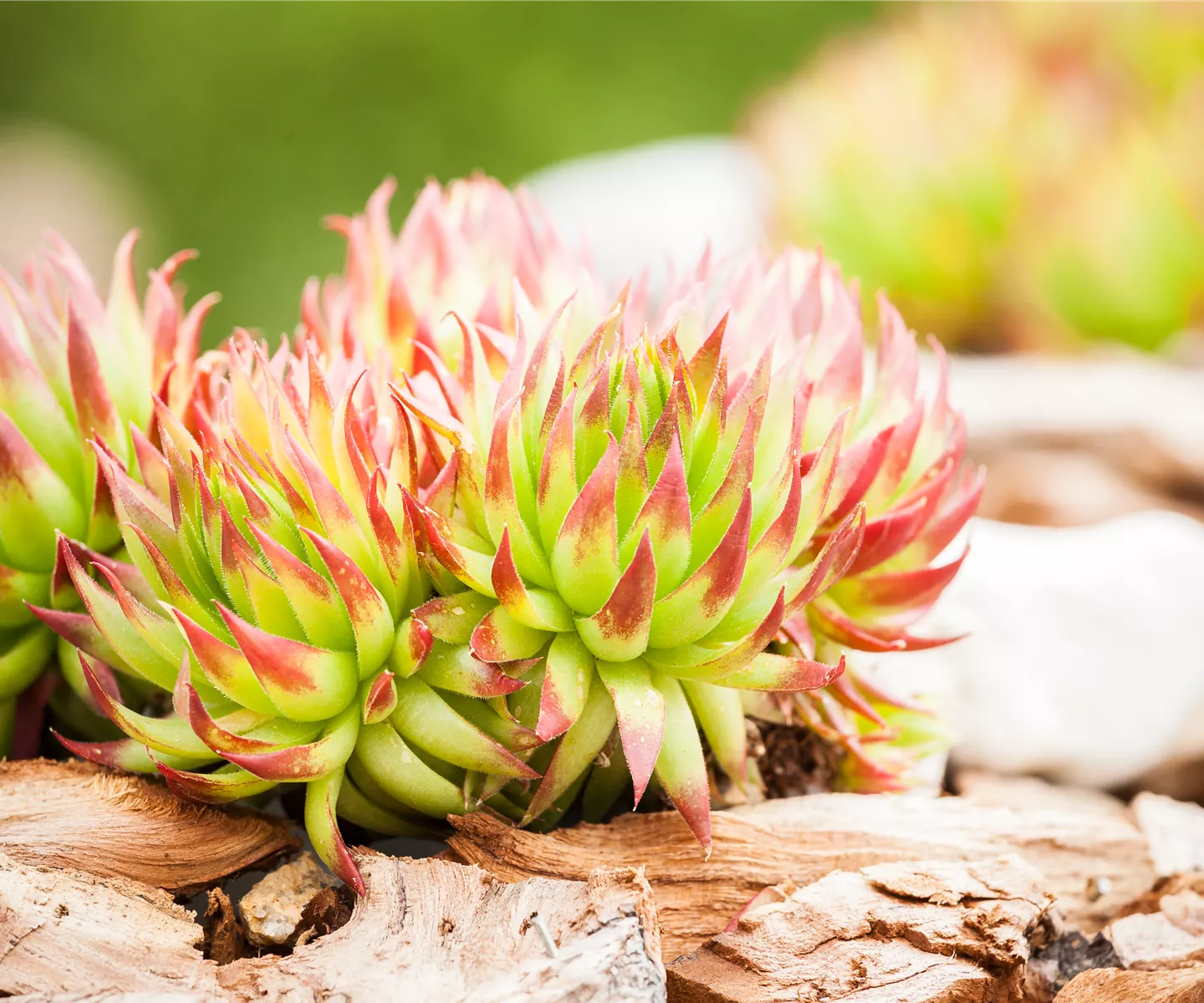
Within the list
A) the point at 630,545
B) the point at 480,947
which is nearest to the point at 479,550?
the point at 630,545

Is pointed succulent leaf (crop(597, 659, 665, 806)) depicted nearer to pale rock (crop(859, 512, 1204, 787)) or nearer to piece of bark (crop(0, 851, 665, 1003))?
piece of bark (crop(0, 851, 665, 1003))

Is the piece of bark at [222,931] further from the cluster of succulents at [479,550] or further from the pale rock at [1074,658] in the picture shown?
the pale rock at [1074,658]

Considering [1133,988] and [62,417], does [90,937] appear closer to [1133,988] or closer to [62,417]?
[62,417]

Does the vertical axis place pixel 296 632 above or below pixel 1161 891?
above

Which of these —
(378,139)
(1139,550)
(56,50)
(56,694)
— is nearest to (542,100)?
(378,139)

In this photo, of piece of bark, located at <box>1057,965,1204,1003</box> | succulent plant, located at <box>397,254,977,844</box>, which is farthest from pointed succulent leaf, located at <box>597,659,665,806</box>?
piece of bark, located at <box>1057,965,1204,1003</box>

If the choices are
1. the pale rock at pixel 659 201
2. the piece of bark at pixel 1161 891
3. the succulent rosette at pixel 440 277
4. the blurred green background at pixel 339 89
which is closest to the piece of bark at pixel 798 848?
the piece of bark at pixel 1161 891
